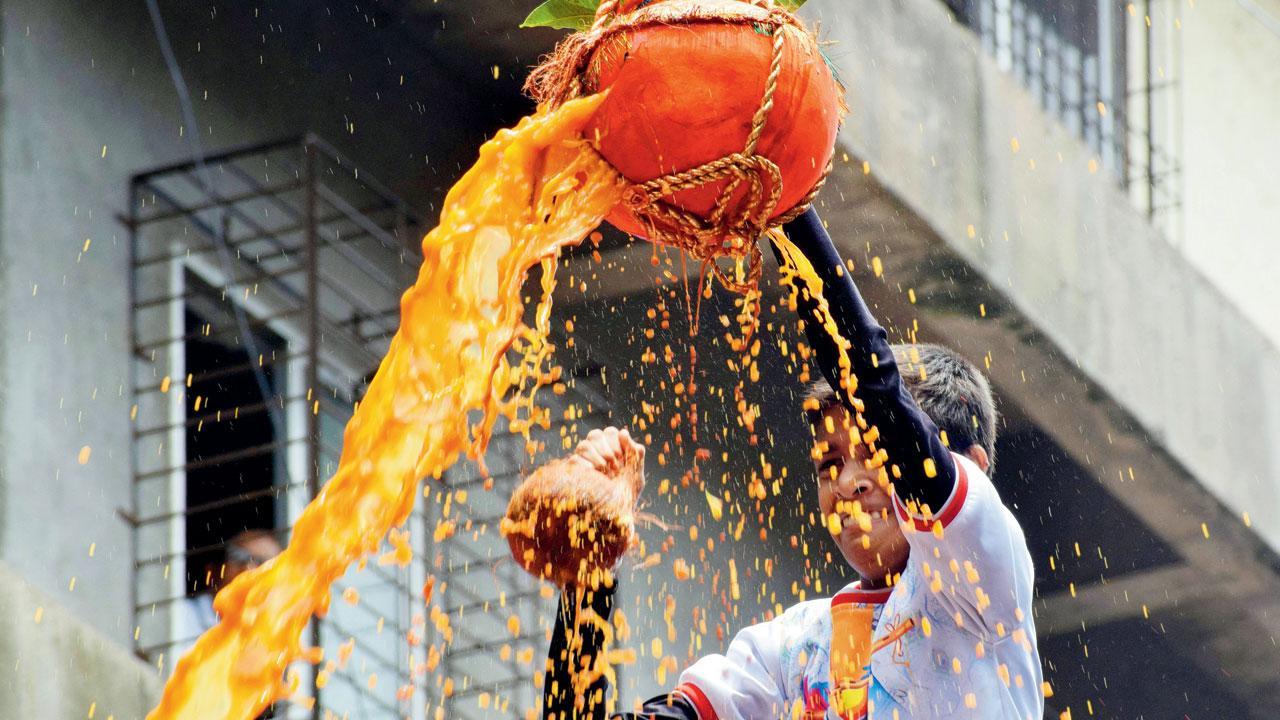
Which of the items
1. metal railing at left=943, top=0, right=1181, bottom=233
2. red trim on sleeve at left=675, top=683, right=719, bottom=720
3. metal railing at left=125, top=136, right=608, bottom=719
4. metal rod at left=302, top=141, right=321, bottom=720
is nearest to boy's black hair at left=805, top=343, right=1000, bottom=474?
red trim on sleeve at left=675, top=683, right=719, bottom=720

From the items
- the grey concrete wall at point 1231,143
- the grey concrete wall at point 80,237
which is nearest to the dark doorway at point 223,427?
the grey concrete wall at point 80,237

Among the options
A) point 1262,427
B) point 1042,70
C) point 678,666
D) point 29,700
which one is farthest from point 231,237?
point 1262,427

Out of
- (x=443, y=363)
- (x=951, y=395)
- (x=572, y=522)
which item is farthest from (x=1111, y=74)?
(x=443, y=363)

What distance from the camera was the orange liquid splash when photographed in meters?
3.50

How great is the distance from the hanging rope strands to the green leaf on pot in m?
0.11

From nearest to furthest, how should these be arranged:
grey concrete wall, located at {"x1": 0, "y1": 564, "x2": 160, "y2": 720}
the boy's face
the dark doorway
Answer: the boy's face
grey concrete wall, located at {"x1": 0, "y1": 564, "x2": 160, "y2": 720}
the dark doorway

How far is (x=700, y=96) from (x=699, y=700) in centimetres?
127

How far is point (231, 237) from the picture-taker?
6699 mm

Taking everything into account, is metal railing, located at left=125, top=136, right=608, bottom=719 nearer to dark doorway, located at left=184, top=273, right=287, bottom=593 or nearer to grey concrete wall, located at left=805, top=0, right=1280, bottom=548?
dark doorway, located at left=184, top=273, right=287, bottom=593

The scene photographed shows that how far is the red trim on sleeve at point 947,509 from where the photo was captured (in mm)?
3721

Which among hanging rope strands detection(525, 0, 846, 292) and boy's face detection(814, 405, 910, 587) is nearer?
hanging rope strands detection(525, 0, 846, 292)

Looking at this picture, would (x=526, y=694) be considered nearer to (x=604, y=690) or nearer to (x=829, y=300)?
(x=604, y=690)

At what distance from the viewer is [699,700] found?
4.24 m

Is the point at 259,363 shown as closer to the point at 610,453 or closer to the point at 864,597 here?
the point at 610,453
